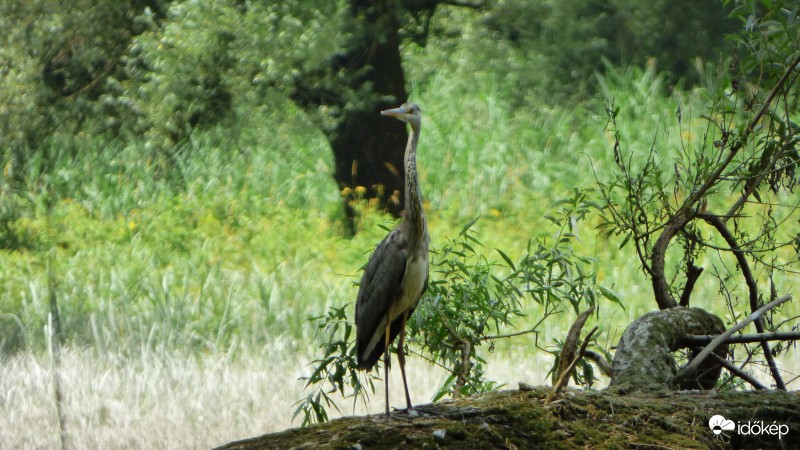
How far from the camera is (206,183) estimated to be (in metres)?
7.95

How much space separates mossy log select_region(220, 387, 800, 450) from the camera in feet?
5.74

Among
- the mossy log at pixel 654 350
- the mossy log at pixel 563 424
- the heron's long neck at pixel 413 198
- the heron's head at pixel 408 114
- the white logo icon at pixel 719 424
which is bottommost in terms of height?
the mossy log at pixel 654 350

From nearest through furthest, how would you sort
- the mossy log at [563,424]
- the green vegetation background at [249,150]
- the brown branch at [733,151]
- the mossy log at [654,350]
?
the mossy log at [563,424], the mossy log at [654,350], the brown branch at [733,151], the green vegetation background at [249,150]

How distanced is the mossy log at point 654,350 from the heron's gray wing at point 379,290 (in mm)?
648

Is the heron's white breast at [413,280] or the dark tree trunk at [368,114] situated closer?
the heron's white breast at [413,280]

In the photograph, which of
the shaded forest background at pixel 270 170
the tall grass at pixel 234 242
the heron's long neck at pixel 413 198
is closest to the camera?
the heron's long neck at pixel 413 198

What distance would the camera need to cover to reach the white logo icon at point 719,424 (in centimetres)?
188

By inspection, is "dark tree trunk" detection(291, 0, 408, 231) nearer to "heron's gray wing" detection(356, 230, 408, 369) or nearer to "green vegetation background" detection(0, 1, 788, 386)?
"green vegetation background" detection(0, 1, 788, 386)

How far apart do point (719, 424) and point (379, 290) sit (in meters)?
1.20

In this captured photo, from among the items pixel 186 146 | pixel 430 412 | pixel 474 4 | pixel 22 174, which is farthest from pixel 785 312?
pixel 22 174

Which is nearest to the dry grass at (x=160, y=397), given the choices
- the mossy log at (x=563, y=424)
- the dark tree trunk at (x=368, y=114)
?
the dark tree trunk at (x=368, y=114)

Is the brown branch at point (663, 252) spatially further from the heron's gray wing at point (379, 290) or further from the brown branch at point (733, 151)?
the heron's gray wing at point (379, 290)

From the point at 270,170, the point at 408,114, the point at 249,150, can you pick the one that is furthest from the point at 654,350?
the point at 270,170

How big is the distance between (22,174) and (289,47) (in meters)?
2.74
